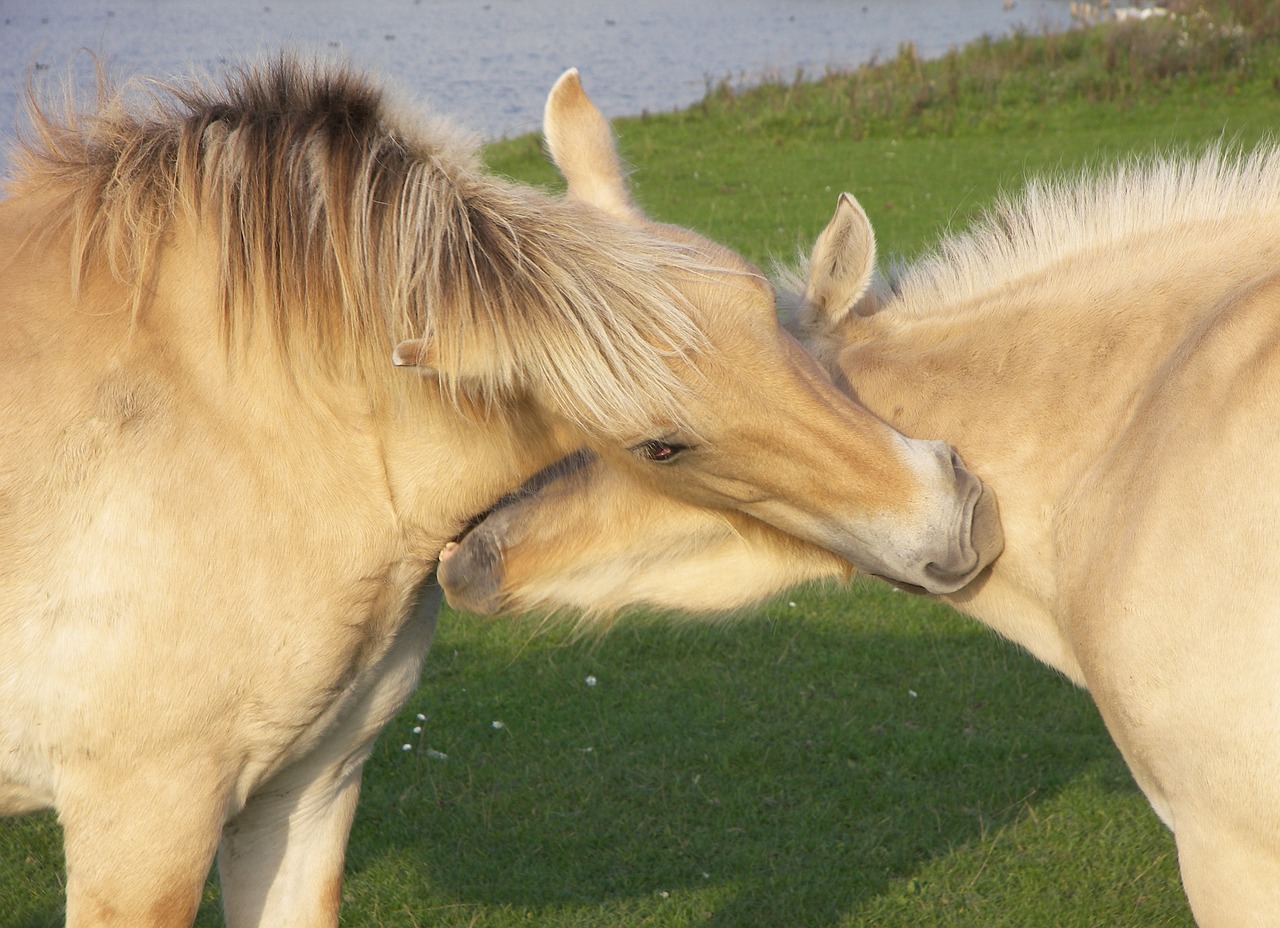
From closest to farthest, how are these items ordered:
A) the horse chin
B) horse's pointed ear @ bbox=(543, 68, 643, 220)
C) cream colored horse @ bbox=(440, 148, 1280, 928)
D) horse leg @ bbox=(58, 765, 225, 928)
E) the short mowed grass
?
horse leg @ bbox=(58, 765, 225, 928) → cream colored horse @ bbox=(440, 148, 1280, 928) → the horse chin → horse's pointed ear @ bbox=(543, 68, 643, 220) → the short mowed grass

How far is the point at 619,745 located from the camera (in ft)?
15.7

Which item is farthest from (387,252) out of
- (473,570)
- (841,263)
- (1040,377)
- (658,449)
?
(1040,377)

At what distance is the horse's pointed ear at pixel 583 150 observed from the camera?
2.85m

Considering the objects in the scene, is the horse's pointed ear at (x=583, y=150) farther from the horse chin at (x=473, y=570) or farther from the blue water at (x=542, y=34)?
the blue water at (x=542, y=34)

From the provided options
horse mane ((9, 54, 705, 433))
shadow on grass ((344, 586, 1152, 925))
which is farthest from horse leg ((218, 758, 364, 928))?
shadow on grass ((344, 586, 1152, 925))

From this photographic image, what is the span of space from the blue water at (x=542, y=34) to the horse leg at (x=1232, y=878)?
13.4 m

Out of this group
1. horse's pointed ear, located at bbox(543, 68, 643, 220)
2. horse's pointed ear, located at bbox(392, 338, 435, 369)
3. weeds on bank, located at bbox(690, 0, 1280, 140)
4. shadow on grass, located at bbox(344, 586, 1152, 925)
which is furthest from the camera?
weeds on bank, located at bbox(690, 0, 1280, 140)

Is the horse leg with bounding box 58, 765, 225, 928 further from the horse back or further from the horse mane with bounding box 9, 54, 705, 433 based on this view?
the horse mane with bounding box 9, 54, 705, 433

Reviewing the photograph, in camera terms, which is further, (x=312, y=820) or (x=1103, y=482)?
(x=312, y=820)

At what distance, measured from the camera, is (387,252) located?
2229mm

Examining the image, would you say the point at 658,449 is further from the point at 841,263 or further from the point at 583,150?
the point at 583,150

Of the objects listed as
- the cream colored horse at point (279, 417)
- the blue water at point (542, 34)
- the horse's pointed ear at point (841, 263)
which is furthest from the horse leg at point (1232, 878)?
the blue water at point (542, 34)

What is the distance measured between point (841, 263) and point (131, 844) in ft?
6.35

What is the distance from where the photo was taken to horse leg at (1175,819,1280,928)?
2.28 meters
